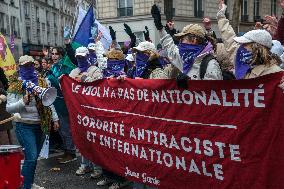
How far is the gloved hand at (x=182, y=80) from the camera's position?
4.23 meters

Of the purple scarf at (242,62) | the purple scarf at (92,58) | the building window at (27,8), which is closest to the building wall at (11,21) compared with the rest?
the building window at (27,8)

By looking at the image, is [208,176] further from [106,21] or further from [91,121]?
[106,21]

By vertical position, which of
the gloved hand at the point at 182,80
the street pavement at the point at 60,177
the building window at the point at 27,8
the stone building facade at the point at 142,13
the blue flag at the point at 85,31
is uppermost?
the building window at the point at 27,8

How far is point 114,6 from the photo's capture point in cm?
3020

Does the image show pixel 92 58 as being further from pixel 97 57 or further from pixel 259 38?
pixel 259 38

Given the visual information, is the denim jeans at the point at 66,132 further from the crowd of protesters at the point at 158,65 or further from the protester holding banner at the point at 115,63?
the protester holding banner at the point at 115,63

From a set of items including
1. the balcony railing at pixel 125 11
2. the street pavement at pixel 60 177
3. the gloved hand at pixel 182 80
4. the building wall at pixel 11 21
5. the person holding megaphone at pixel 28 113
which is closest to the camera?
the gloved hand at pixel 182 80

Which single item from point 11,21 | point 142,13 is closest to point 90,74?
point 142,13

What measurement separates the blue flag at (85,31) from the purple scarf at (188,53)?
17.8 feet

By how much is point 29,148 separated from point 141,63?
1877 mm

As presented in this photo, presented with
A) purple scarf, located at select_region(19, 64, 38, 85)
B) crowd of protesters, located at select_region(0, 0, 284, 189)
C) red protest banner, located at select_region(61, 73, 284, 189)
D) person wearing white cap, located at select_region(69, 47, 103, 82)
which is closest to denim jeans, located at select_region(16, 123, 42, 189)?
crowd of protesters, located at select_region(0, 0, 284, 189)

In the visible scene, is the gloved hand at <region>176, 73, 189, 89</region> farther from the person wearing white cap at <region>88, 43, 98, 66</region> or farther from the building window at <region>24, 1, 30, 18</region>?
the building window at <region>24, 1, 30, 18</region>

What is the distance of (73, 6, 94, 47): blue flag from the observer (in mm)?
9633

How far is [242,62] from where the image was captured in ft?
12.9
